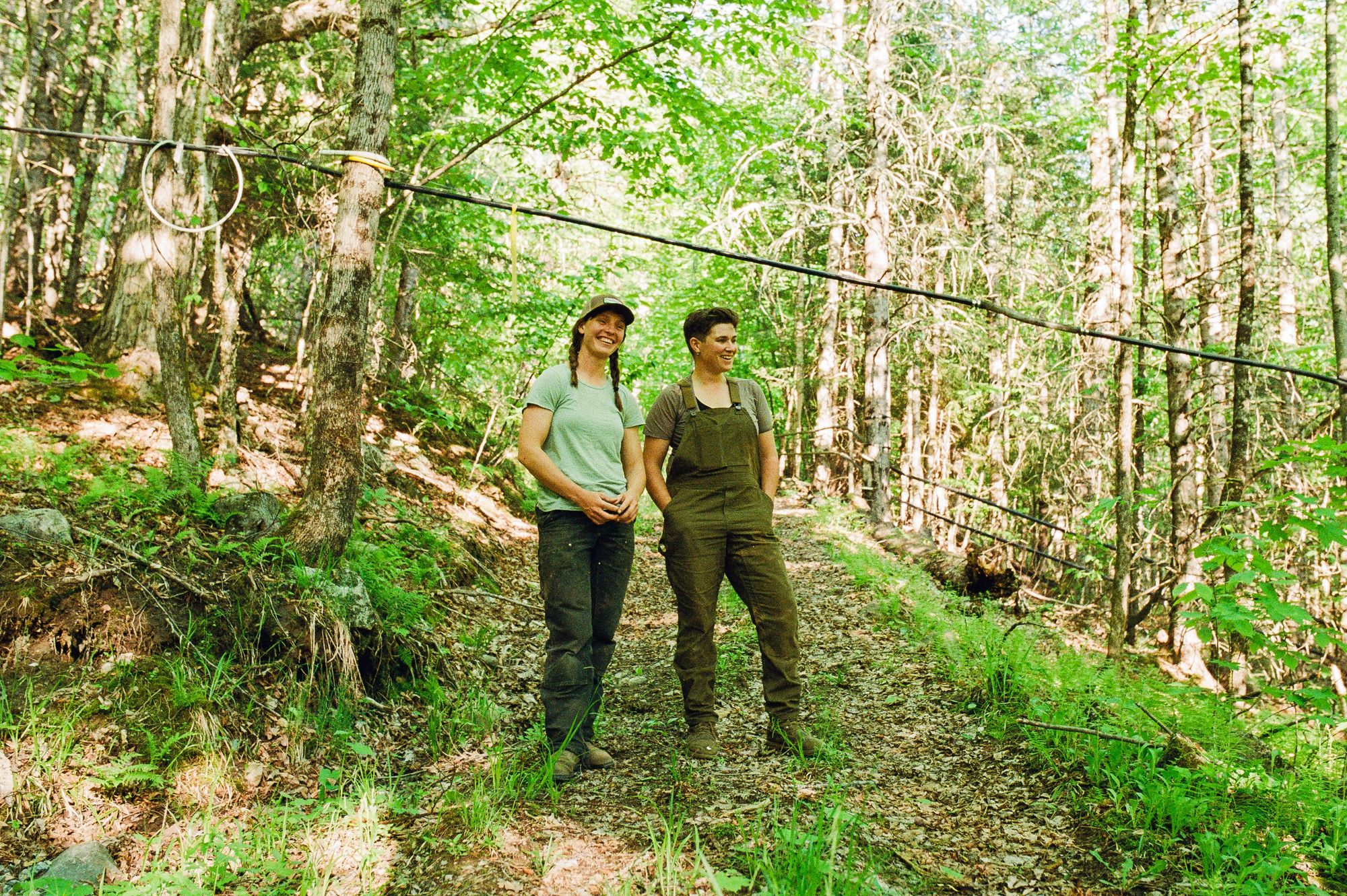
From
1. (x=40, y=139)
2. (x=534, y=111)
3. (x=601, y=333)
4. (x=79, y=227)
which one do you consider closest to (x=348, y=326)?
(x=601, y=333)

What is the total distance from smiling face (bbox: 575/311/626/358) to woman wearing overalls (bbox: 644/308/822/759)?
379 millimetres

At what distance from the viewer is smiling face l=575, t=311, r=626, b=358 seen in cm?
388

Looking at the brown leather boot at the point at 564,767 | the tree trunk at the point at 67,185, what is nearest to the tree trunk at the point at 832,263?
the tree trunk at the point at 67,185

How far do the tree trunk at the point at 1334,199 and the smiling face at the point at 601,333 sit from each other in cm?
472

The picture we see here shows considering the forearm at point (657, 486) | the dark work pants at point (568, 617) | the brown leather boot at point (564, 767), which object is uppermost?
the forearm at point (657, 486)

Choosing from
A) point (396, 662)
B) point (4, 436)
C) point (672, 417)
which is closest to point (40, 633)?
point (396, 662)

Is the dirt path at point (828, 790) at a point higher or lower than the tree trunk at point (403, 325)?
lower

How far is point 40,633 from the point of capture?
139 inches

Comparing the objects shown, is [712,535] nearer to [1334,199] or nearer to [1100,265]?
[1334,199]

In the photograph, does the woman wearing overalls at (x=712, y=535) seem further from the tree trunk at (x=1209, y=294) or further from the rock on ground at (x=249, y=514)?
the tree trunk at (x=1209, y=294)

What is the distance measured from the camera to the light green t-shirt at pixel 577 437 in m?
3.79

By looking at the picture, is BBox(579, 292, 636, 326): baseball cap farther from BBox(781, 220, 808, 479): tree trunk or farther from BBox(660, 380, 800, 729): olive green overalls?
BBox(781, 220, 808, 479): tree trunk

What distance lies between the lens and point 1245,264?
6734 millimetres

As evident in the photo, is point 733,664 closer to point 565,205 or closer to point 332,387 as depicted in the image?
point 332,387
